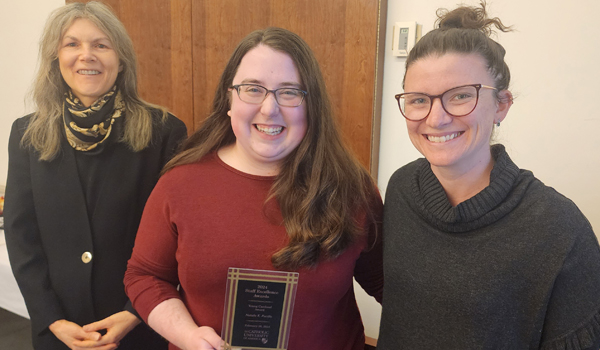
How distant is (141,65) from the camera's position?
8.60ft

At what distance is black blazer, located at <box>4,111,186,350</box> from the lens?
1.38 metres

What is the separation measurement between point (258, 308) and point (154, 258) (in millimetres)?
411

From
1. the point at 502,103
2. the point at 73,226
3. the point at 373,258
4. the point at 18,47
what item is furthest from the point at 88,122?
the point at 18,47

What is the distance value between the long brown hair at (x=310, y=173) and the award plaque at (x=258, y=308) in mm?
156

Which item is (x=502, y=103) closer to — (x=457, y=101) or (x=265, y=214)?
(x=457, y=101)

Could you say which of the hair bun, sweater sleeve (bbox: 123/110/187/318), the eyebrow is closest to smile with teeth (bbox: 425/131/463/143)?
the hair bun

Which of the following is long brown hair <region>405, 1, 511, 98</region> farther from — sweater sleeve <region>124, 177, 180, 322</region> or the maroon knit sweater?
sweater sleeve <region>124, 177, 180, 322</region>

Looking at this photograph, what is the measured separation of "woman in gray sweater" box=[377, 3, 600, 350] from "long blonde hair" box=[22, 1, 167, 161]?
2.84ft

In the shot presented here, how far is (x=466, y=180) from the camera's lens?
1.07m

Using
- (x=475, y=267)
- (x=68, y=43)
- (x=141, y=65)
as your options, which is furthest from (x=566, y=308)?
(x=141, y=65)

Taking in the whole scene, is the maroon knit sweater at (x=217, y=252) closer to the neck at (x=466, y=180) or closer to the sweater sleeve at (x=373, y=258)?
the sweater sleeve at (x=373, y=258)

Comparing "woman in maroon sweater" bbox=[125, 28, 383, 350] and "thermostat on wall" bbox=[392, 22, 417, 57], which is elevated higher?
"thermostat on wall" bbox=[392, 22, 417, 57]

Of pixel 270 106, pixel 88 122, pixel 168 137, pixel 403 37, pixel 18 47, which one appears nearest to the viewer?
pixel 270 106

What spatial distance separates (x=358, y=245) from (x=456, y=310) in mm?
315
